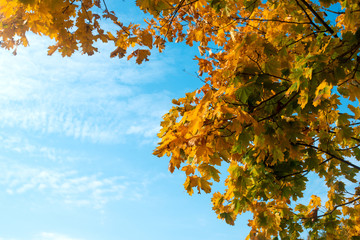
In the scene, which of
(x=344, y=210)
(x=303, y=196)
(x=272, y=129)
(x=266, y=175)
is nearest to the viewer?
(x=272, y=129)

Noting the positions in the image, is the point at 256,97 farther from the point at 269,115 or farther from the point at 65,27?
the point at 65,27

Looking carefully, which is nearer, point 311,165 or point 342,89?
point 342,89

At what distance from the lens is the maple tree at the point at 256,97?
9.18 feet

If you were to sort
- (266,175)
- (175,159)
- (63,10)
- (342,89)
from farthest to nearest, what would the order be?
(266,175), (63,10), (342,89), (175,159)

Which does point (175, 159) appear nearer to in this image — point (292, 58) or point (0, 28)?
point (292, 58)

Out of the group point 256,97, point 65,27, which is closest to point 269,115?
point 256,97

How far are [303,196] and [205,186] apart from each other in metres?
2.67

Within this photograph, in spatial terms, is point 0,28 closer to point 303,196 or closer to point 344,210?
point 303,196

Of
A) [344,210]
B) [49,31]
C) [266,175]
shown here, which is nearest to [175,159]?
[266,175]

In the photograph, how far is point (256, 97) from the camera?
10.3 ft

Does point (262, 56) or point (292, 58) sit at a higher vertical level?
point (292, 58)

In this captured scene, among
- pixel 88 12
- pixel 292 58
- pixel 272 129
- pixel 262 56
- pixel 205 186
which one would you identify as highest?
pixel 88 12

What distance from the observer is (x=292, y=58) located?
4188mm

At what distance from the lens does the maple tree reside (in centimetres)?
280
